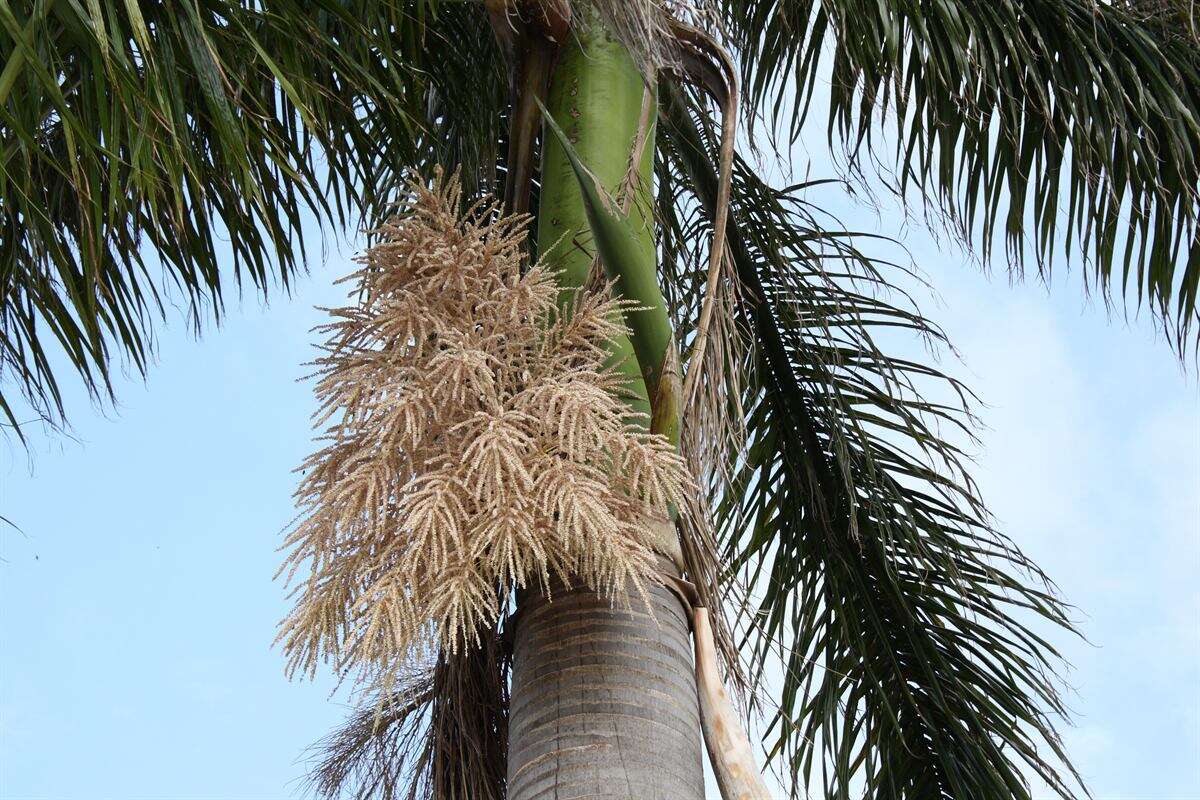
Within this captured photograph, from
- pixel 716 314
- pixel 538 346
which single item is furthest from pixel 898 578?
pixel 538 346

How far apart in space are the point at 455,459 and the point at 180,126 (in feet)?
2.71

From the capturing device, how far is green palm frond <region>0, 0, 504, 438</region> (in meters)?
2.18

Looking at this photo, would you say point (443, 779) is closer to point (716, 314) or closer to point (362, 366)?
point (362, 366)

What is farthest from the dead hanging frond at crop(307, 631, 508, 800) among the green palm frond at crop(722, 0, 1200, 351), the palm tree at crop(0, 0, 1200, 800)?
the green palm frond at crop(722, 0, 1200, 351)

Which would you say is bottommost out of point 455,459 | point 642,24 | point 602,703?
point 602,703

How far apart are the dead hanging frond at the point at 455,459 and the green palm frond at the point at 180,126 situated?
0.35m

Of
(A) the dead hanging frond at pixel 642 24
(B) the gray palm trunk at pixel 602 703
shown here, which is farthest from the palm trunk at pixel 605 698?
(A) the dead hanging frond at pixel 642 24

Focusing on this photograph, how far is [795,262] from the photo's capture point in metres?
4.07

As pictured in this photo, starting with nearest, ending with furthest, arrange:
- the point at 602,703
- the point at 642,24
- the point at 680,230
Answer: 1. the point at 602,703
2. the point at 642,24
3. the point at 680,230

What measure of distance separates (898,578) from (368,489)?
6.91 ft

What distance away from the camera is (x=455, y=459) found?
204 cm

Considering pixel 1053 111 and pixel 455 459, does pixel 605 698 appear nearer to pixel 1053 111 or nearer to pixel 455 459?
pixel 455 459

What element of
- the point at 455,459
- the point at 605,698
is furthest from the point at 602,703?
the point at 455,459

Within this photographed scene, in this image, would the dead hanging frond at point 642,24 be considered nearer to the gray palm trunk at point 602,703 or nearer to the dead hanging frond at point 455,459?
the dead hanging frond at point 455,459
